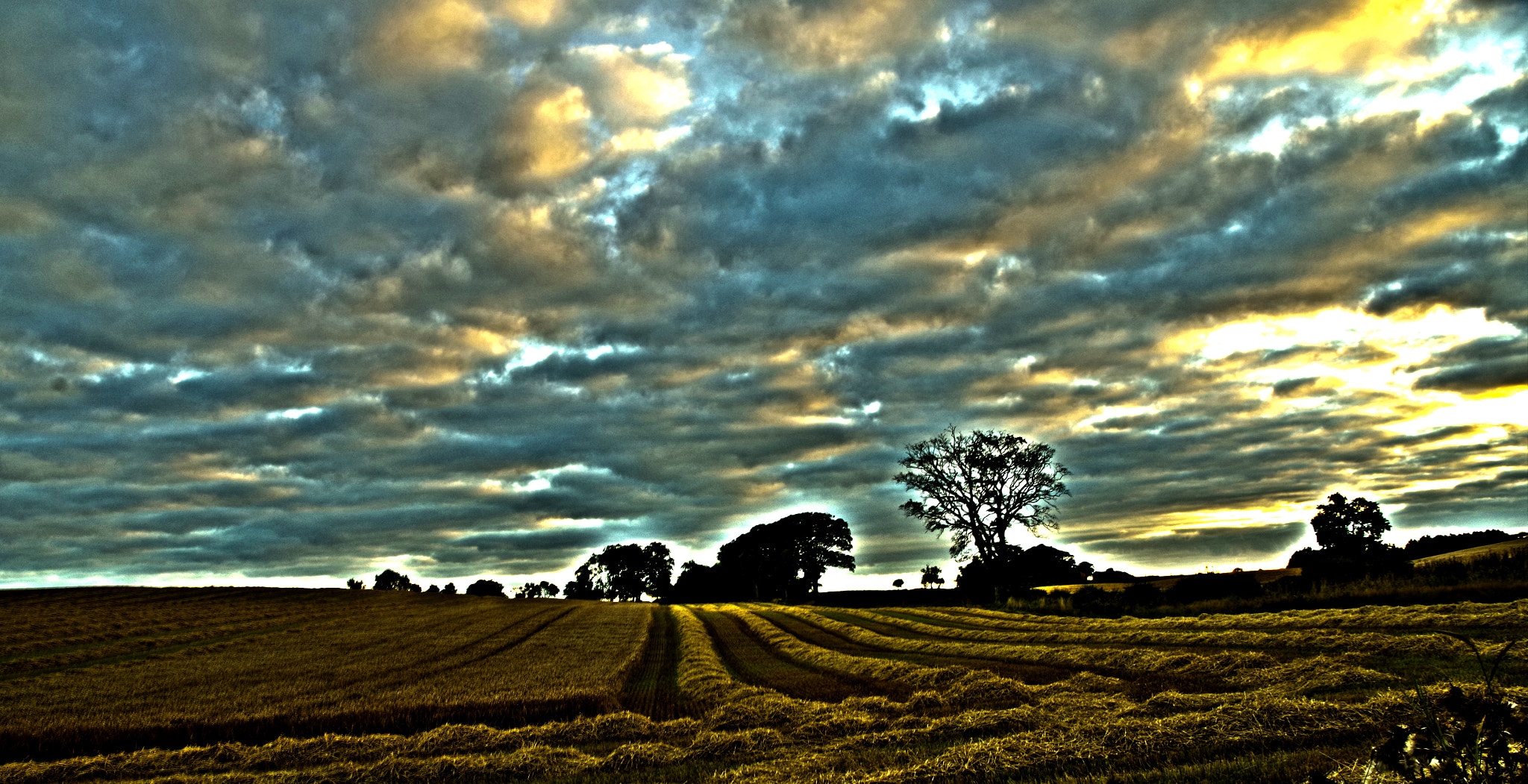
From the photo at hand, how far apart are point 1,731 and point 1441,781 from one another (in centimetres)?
2257

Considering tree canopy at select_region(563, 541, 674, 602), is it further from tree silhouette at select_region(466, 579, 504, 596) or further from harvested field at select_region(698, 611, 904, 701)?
harvested field at select_region(698, 611, 904, 701)

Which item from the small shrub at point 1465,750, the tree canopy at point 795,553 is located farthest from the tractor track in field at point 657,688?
the tree canopy at point 795,553

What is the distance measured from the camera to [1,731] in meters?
17.3

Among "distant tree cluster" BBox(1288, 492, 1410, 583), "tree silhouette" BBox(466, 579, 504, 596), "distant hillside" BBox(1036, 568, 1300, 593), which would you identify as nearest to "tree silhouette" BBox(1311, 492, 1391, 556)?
"distant tree cluster" BBox(1288, 492, 1410, 583)

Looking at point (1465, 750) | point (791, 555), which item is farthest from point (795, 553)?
point (1465, 750)

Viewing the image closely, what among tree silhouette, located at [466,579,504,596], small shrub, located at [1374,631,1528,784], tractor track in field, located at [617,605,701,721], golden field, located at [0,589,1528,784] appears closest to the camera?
small shrub, located at [1374,631,1528,784]

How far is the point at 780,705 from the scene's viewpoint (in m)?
17.2

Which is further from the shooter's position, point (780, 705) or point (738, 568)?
point (738, 568)

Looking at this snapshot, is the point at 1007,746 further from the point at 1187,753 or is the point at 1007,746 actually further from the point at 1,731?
the point at 1,731

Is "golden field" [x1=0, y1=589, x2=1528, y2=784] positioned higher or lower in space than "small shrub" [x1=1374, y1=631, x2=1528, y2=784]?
lower

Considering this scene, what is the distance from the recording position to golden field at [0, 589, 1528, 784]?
11250 mm

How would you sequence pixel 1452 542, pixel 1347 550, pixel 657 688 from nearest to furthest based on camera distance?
pixel 657 688 → pixel 1347 550 → pixel 1452 542

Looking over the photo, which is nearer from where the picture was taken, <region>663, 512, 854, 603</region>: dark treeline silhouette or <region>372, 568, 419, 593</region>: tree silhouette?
<region>663, 512, 854, 603</region>: dark treeline silhouette

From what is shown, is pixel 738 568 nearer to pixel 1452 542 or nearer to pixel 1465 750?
pixel 1452 542
